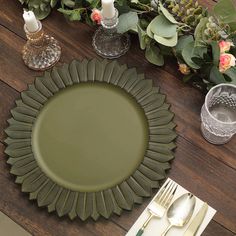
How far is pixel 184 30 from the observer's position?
92 centimetres

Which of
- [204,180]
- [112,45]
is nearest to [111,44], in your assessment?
[112,45]

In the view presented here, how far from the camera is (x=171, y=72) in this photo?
94 cm

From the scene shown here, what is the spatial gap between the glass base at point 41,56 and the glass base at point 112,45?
94mm

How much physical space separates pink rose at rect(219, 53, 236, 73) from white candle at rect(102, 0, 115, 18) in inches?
8.9

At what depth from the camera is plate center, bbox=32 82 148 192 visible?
2.79 ft

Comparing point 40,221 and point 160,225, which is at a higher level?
point 160,225

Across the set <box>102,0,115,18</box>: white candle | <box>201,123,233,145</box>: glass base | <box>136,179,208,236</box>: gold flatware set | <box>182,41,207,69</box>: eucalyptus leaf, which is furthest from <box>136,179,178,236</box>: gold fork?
<box>102,0,115,18</box>: white candle

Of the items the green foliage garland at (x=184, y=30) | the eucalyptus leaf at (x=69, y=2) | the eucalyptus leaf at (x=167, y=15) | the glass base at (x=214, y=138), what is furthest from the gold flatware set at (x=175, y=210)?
the eucalyptus leaf at (x=69, y=2)

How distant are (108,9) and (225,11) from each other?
22 cm

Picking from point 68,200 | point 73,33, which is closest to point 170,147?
point 68,200

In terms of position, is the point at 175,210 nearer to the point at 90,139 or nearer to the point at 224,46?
the point at 90,139

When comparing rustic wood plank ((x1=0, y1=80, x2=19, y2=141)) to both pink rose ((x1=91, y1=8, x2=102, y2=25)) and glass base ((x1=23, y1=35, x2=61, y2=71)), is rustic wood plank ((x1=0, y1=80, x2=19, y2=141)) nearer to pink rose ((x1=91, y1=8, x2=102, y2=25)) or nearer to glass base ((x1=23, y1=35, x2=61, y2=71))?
glass base ((x1=23, y1=35, x2=61, y2=71))

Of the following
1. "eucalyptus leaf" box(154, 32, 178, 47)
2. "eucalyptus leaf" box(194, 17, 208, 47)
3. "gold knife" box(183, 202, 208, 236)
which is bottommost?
"gold knife" box(183, 202, 208, 236)

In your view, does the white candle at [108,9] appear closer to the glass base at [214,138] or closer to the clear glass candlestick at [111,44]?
the clear glass candlestick at [111,44]
